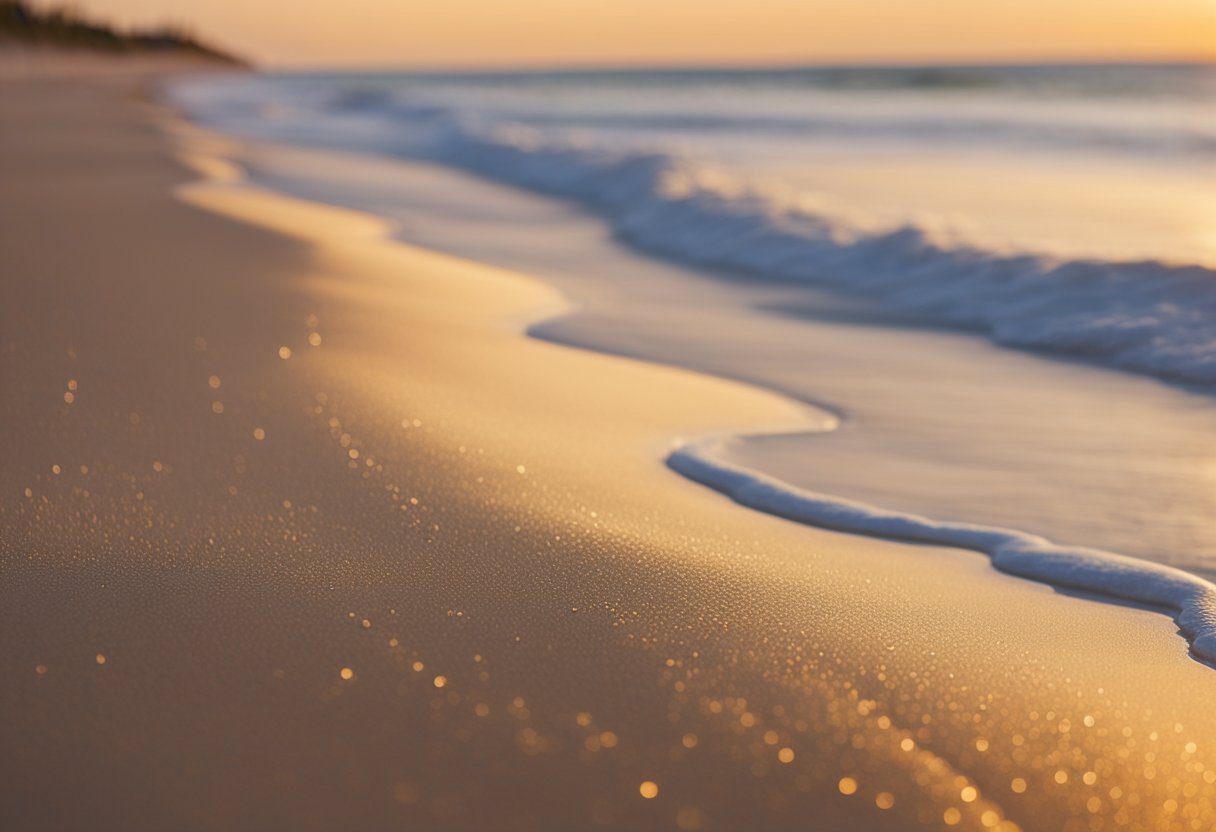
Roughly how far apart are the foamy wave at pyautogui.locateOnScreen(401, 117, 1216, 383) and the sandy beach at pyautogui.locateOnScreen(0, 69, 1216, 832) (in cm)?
164

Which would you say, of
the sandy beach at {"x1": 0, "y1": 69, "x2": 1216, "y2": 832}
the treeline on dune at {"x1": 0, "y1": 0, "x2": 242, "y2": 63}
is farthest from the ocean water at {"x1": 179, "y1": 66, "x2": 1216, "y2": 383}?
the treeline on dune at {"x1": 0, "y1": 0, "x2": 242, "y2": 63}

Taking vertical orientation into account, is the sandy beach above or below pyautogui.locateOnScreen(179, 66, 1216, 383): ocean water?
below

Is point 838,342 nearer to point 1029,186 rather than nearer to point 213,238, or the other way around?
point 213,238

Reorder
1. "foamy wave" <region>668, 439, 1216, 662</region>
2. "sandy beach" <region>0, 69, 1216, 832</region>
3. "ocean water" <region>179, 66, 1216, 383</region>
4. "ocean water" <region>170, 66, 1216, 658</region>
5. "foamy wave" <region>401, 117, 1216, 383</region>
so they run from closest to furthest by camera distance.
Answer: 1. "sandy beach" <region>0, 69, 1216, 832</region>
2. "foamy wave" <region>668, 439, 1216, 662</region>
3. "ocean water" <region>170, 66, 1216, 658</region>
4. "foamy wave" <region>401, 117, 1216, 383</region>
5. "ocean water" <region>179, 66, 1216, 383</region>

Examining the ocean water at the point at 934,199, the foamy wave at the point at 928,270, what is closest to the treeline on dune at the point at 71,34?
the ocean water at the point at 934,199

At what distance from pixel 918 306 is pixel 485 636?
4173mm

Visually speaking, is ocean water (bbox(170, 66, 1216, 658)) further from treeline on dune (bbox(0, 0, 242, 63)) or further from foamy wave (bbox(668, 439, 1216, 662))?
treeline on dune (bbox(0, 0, 242, 63))

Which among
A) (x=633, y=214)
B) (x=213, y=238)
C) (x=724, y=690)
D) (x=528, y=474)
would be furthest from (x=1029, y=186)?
(x=724, y=690)

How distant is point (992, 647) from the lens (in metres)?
2.32

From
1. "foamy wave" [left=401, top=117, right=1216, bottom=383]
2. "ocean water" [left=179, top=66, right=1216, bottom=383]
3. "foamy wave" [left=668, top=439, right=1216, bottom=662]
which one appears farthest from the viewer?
"ocean water" [left=179, top=66, right=1216, bottom=383]

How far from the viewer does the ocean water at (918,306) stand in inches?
123

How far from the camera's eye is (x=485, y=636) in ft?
7.25

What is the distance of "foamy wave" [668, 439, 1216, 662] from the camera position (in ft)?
8.41

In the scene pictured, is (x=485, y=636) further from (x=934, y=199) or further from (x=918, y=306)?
(x=934, y=199)
